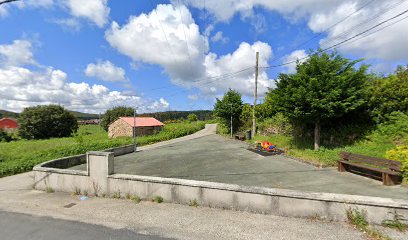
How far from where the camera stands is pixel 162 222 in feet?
17.3

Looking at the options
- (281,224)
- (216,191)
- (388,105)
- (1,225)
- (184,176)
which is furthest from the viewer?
(388,105)

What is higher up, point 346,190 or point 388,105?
point 388,105

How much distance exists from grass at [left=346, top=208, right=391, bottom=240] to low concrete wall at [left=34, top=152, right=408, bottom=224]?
0.09 m

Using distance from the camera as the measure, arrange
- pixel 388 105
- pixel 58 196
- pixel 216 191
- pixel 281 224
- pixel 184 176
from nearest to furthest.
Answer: pixel 281 224, pixel 216 191, pixel 58 196, pixel 184 176, pixel 388 105

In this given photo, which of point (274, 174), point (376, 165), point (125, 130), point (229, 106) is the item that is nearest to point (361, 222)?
point (376, 165)

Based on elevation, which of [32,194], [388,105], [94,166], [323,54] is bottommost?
[32,194]

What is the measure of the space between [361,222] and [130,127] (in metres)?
28.2

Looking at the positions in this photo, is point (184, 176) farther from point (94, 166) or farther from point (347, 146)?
point (347, 146)

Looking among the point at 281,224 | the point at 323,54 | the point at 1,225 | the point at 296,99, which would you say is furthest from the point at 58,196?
the point at 323,54

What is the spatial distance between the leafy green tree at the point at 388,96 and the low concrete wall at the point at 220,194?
947cm

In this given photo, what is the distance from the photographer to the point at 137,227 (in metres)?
5.09

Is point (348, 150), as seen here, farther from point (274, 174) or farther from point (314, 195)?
point (314, 195)

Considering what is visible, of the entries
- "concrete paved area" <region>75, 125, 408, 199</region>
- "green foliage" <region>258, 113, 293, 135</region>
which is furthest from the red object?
"concrete paved area" <region>75, 125, 408, 199</region>

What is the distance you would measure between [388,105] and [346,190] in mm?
7555
